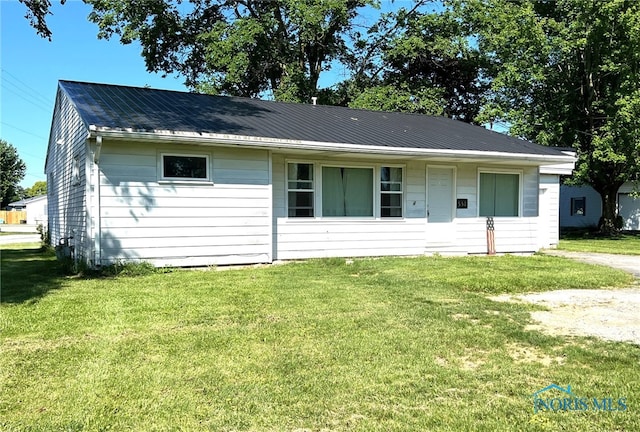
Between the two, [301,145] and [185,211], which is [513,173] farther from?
[185,211]

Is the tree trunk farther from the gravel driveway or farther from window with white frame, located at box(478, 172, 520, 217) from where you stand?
the gravel driveway

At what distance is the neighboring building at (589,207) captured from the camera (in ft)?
89.8

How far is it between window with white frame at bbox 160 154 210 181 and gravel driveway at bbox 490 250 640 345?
5735mm

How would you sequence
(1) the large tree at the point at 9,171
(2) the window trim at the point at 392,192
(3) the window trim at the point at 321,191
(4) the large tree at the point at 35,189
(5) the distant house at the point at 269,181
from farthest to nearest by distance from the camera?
(4) the large tree at the point at 35,189, (1) the large tree at the point at 9,171, (2) the window trim at the point at 392,192, (3) the window trim at the point at 321,191, (5) the distant house at the point at 269,181

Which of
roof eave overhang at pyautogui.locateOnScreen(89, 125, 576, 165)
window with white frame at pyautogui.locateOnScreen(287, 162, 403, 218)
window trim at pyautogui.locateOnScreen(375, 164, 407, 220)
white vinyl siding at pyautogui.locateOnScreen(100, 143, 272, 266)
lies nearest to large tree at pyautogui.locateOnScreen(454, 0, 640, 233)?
roof eave overhang at pyautogui.locateOnScreen(89, 125, 576, 165)

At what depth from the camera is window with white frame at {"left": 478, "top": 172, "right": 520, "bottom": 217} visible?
12.3 meters

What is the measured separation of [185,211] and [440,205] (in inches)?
244

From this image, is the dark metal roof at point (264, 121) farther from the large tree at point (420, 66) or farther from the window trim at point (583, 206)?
the window trim at point (583, 206)

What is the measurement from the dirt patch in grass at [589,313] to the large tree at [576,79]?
572 inches

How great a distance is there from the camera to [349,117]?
13508mm

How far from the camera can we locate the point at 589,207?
97.1ft

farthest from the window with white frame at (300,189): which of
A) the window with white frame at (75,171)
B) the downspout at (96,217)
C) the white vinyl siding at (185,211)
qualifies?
the window with white frame at (75,171)

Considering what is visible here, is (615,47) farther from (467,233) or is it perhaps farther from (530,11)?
(467,233)

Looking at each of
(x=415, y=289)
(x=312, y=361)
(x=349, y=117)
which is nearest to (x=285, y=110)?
(x=349, y=117)
